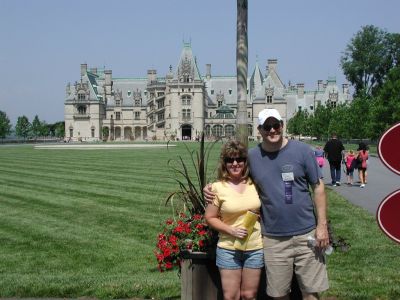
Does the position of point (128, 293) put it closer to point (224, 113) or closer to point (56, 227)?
point (56, 227)

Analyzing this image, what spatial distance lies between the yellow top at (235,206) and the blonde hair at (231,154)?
68 millimetres

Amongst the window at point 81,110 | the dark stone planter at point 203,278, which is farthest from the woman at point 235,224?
the window at point 81,110

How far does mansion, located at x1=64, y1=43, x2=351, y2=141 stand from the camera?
114m

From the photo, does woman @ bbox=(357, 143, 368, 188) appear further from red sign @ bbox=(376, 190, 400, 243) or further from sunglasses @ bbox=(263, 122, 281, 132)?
red sign @ bbox=(376, 190, 400, 243)

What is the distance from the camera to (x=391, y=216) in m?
3.52

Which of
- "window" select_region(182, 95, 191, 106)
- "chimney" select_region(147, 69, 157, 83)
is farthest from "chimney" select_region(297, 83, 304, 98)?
"chimney" select_region(147, 69, 157, 83)

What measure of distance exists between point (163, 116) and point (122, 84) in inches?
770

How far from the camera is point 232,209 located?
4230mm

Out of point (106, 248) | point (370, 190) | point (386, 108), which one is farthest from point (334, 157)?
point (386, 108)

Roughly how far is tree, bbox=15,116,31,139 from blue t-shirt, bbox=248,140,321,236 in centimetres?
15067

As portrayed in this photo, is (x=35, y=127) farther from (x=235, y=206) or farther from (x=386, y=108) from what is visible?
(x=235, y=206)

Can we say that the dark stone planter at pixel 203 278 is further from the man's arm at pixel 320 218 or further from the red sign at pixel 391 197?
the red sign at pixel 391 197

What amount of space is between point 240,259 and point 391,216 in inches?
50.5

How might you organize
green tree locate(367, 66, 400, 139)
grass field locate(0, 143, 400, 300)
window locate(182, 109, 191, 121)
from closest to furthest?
grass field locate(0, 143, 400, 300) → green tree locate(367, 66, 400, 139) → window locate(182, 109, 191, 121)
